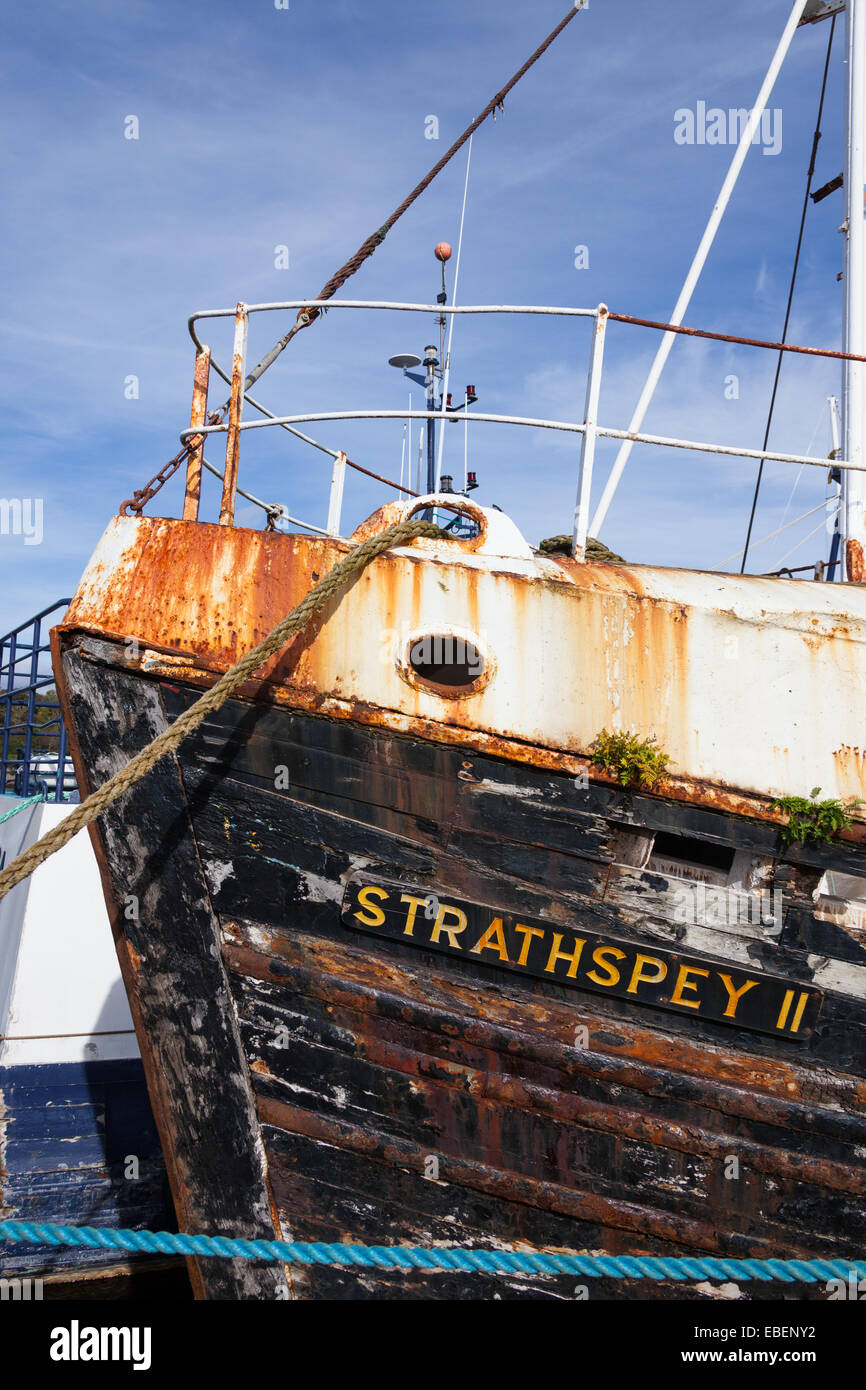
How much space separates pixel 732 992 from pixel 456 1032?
1022 mm

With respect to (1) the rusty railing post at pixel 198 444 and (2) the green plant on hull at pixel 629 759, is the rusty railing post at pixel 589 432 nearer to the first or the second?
(2) the green plant on hull at pixel 629 759

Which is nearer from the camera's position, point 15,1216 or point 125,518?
point 125,518

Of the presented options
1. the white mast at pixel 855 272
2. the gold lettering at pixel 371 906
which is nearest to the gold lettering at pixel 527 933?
the gold lettering at pixel 371 906

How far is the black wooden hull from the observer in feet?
11.1

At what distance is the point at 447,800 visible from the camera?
11.2ft

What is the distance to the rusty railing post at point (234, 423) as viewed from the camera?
149 inches

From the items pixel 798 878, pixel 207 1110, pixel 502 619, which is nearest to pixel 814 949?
pixel 798 878

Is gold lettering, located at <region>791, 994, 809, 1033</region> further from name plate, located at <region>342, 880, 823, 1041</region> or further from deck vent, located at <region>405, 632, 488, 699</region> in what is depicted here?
deck vent, located at <region>405, 632, 488, 699</region>

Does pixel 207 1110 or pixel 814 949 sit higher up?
pixel 814 949

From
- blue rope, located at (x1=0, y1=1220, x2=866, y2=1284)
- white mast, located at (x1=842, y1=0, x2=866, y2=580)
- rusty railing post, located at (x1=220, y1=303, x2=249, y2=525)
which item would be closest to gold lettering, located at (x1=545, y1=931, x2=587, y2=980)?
blue rope, located at (x1=0, y1=1220, x2=866, y2=1284)

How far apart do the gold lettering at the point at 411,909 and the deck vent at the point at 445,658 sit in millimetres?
760

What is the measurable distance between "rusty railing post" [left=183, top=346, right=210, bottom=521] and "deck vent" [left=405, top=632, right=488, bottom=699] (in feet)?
4.17
